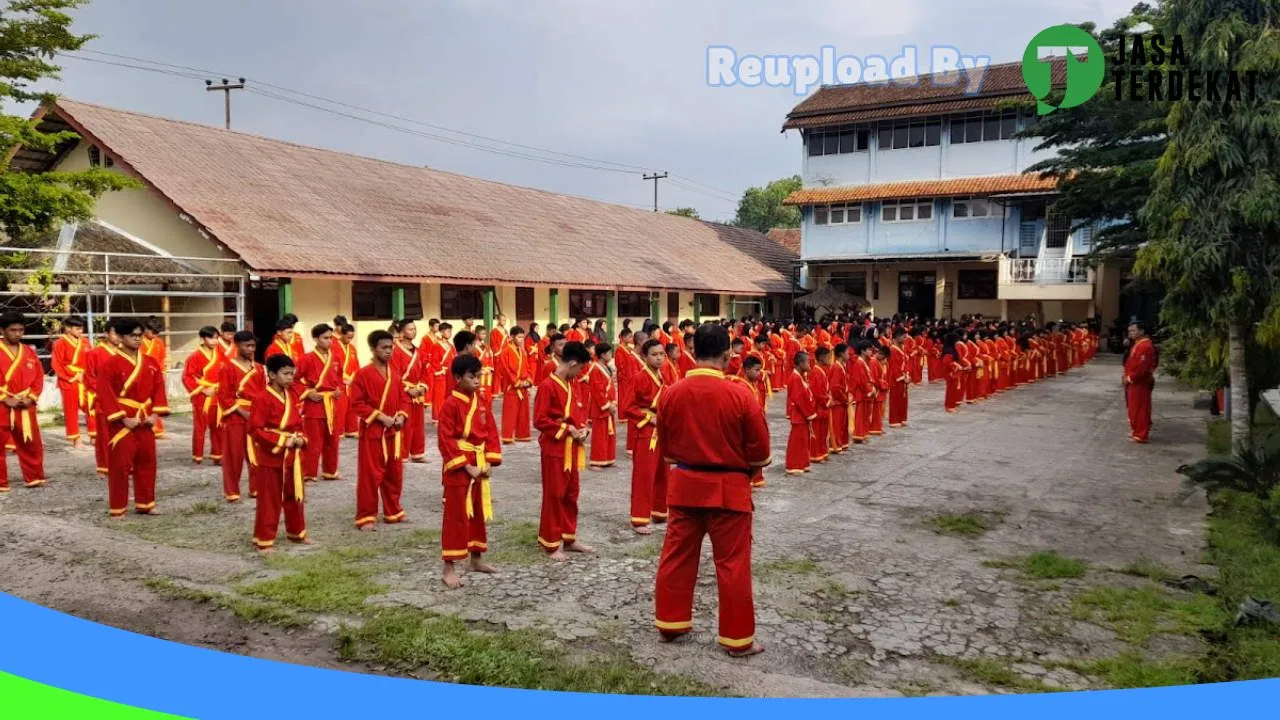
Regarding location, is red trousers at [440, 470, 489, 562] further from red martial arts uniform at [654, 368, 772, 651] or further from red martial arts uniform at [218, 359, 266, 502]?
red martial arts uniform at [218, 359, 266, 502]

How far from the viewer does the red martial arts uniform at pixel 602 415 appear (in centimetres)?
936

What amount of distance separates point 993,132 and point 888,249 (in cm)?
512

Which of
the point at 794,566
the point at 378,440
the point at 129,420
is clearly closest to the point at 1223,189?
the point at 794,566

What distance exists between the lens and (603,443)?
9.96 meters

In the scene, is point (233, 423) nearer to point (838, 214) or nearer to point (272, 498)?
point (272, 498)

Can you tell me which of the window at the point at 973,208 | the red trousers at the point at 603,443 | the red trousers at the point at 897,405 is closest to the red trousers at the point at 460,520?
the red trousers at the point at 603,443

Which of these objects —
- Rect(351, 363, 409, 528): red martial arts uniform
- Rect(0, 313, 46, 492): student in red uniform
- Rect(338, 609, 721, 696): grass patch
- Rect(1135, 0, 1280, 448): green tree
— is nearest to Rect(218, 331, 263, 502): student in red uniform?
Rect(351, 363, 409, 528): red martial arts uniform

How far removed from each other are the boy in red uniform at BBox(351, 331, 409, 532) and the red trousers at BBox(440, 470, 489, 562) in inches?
68.0

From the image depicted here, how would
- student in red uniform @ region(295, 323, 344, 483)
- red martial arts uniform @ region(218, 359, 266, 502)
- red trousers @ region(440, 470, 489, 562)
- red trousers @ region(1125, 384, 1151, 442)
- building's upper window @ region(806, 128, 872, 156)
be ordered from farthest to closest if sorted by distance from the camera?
building's upper window @ region(806, 128, 872, 156) < red trousers @ region(1125, 384, 1151, 442) < student in red uniform @ region(295, 323, 344, 483) < red martial arts uniform @ region(218, 359, 266, 502) < red trousers @ region(440, 470, 489, 562)

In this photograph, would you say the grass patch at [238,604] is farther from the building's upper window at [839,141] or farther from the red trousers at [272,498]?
the building's upper window at [839,141]

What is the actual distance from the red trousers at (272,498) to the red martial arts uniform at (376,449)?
67 centimetres

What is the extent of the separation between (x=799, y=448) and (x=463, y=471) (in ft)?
16.5

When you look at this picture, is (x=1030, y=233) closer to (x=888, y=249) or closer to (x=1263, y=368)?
(x=888, y=249)

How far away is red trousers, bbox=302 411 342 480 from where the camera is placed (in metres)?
8.84
